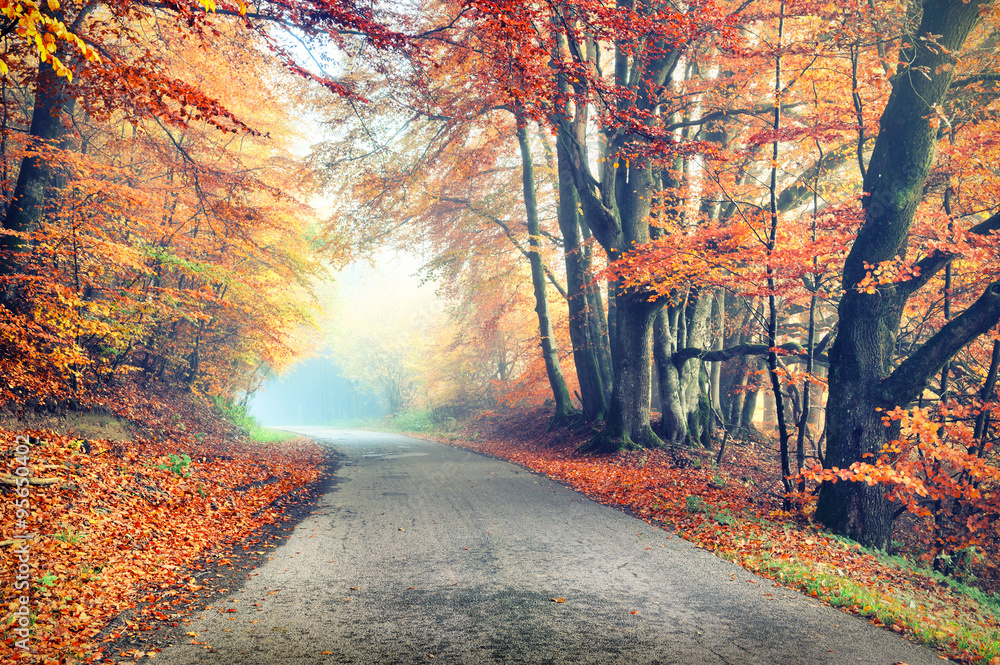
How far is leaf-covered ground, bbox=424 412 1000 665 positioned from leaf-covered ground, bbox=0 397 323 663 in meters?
5.43

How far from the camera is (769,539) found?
254 inches

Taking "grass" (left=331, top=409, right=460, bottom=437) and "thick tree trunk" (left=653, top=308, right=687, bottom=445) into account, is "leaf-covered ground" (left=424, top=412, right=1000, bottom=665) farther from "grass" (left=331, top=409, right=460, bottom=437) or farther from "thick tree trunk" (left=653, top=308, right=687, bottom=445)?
"grass" (left=331, top=409, right=460, bottom=437)

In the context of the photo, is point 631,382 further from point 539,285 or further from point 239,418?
point 239,418

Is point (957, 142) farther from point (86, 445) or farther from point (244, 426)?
point (244, 426)

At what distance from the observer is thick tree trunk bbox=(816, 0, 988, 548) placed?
7.07 m

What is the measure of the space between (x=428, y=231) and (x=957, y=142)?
14.4 metres

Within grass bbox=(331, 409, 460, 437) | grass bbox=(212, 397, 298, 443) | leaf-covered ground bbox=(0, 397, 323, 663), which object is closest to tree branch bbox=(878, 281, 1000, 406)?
leaf-covered ground bbox=(0, 397, 323, 663)

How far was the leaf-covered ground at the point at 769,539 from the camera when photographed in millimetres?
4475

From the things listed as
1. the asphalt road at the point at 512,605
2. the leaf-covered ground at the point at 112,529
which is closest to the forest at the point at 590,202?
the leaf-covered ground at the point at 112,529

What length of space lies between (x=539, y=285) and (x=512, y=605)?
1295 centimetres

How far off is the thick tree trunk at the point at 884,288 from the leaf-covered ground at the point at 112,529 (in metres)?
8.04

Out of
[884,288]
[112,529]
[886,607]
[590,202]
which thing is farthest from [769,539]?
[590,202]

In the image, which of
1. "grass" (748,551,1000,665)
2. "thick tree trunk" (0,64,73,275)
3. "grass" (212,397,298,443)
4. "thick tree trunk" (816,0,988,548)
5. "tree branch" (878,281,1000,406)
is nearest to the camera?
"grass" (748,551,1000,665)

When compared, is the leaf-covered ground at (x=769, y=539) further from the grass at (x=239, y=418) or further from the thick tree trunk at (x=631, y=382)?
the grass at (x=239, y=418)
